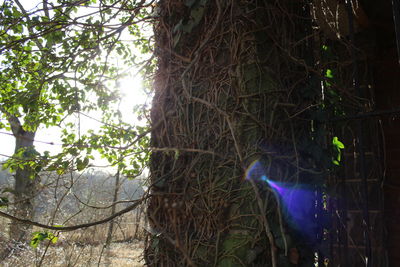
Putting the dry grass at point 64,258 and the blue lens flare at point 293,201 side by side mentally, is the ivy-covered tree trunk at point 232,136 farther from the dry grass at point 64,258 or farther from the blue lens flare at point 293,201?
the dry grass at point 64,258

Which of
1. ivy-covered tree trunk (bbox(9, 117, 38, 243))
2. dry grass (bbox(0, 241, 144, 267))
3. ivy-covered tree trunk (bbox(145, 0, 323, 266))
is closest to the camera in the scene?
ivy-covered tree trunk (bbox(145, 0, 323, 266))

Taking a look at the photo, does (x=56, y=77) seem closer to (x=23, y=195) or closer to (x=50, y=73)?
(x=50, y=73)

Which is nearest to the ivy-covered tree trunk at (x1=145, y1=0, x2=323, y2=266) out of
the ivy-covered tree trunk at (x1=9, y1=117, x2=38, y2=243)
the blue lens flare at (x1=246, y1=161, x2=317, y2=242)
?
the blue lens flare at (x1=246, y1=161, x2=317, y2=242)

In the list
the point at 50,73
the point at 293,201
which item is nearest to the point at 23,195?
the point at 50,73

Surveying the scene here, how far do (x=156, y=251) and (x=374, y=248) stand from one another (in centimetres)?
223

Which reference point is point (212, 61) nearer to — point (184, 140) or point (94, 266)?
point (184, 140)

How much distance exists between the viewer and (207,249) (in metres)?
1.39

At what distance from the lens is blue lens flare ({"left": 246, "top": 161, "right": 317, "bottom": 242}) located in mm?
1344

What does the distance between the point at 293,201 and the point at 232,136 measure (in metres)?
0.37

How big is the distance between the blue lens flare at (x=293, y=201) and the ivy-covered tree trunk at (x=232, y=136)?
0.4 inches

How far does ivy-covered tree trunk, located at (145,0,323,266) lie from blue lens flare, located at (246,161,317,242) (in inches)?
0.4

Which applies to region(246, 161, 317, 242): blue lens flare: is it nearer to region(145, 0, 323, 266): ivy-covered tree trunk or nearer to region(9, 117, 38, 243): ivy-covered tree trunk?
region(145, 0, 323, 266): ivy-covered tree trunk

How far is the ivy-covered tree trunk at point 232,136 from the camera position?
52.8 inches

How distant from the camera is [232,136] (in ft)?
4.63
